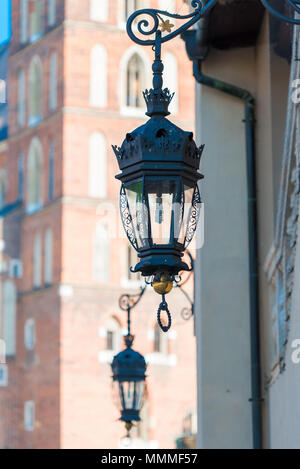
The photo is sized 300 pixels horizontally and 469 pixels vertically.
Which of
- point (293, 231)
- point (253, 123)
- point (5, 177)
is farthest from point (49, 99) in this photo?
point (293, 231)

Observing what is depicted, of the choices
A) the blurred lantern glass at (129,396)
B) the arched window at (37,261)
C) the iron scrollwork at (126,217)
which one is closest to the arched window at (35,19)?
the arched window at (37,261)

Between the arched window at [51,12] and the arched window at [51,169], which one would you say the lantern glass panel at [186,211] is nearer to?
the arched window at [51,169]

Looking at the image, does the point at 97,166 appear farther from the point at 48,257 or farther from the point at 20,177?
the point at 20,177

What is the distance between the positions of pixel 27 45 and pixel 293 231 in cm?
3515

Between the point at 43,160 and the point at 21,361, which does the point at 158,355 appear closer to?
the point at 21,361

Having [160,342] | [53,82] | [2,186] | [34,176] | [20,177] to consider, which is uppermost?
[53,82]

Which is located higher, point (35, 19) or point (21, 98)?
point (35, 19)

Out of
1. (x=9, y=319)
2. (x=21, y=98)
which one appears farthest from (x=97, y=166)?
(x=9, y=319)

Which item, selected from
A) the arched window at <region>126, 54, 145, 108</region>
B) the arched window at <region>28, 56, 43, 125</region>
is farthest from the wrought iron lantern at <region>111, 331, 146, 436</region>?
the arched window at <region>28, 56, 43, 125</region>

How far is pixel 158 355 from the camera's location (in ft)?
127

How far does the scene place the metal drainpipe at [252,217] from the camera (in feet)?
33.3

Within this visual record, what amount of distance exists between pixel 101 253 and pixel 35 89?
19.2 feet

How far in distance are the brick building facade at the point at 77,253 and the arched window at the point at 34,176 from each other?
45 mm

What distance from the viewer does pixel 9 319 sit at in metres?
40.7
